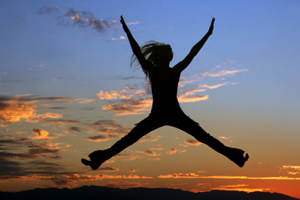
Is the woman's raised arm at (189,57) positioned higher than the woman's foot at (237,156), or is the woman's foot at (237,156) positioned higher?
the woman's raised arm at (189,57)

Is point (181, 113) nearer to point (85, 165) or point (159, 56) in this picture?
point (159, 56)

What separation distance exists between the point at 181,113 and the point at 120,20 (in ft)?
8.53

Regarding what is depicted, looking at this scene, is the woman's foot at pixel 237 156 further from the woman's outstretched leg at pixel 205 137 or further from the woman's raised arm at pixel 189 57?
the woman's raised arm at pixel 189 57

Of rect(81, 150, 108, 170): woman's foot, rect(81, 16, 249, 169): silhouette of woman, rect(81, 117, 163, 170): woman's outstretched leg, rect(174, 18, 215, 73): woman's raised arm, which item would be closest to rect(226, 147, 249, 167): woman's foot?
rect(81, 16, 249, 169): silhouette of woman

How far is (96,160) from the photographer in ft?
28.6

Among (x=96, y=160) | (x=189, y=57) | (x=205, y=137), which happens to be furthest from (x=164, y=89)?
(x=96, y=160)

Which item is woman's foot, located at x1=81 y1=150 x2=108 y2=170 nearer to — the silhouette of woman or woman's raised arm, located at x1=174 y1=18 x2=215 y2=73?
the silhouette of woman

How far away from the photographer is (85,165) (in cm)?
878

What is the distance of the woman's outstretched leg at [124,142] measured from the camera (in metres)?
8.51

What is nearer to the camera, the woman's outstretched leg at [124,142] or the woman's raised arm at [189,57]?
the woman's outstretched leg at [124,142]

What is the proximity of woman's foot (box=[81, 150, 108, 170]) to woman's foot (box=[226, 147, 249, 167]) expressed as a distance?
297cm

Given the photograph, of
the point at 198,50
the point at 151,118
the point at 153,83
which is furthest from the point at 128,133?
the point at 198,50

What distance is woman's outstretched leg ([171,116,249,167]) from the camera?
28.5 feet

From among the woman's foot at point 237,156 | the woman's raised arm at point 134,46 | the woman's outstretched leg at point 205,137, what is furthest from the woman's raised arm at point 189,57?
the woman's foot at point 237,156
